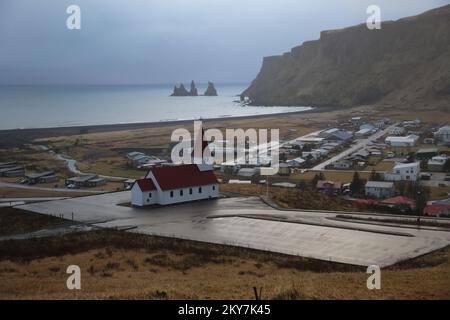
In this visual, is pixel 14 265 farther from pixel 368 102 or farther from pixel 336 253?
pixel 368 102

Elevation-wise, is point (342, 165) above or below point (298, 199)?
below

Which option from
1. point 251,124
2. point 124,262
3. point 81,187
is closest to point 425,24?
point 251,124

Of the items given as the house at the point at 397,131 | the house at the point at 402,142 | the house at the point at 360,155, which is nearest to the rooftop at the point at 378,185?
the house at the point at 360,155

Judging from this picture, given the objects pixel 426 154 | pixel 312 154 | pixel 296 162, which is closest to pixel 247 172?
pixel 296 162

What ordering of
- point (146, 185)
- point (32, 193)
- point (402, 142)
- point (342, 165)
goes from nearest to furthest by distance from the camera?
point (146, 185) < point (32, 193) < point (342, 165) < point (402, 142)

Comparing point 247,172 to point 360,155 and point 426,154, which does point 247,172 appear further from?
point 426,154

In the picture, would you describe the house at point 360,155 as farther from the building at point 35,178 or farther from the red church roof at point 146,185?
the red church roof at point 146,185
